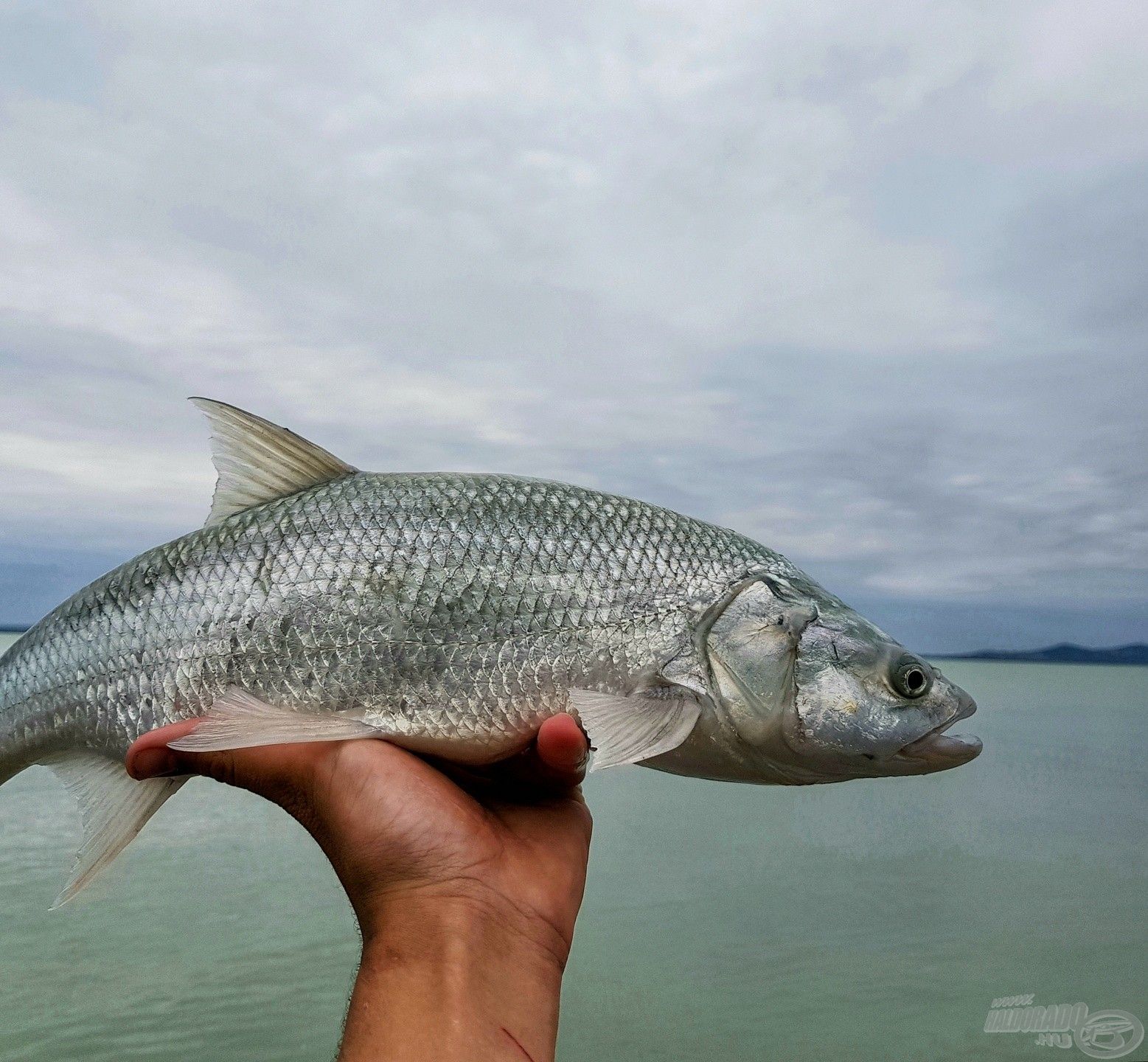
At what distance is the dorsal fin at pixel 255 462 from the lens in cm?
334

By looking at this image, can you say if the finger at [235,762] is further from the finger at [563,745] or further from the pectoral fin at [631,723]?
the pectoral fin at [631,723]

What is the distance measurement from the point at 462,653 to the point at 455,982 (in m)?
1.10

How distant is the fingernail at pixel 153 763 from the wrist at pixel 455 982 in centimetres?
96

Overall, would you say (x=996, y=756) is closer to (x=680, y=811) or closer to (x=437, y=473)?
(x=680, y=811)

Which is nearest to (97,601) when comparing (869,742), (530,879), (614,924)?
(530,879)

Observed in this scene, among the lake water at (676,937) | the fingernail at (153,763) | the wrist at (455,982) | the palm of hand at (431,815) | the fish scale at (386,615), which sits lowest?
the lake water at (676,937)

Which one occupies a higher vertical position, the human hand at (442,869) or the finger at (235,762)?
the finger at (235,762)

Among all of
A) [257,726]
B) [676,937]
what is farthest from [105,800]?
[676,937]

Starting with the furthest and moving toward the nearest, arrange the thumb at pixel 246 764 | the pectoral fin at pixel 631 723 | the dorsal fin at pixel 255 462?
the dorsal fin at pixel 255 462 < the thumb at pixel 246 764 < the pectoral fin at pixel 631 723

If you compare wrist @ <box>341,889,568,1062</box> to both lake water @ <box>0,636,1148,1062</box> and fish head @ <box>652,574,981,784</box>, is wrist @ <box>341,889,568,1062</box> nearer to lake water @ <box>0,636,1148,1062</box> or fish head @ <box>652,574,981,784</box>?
fish head @ <box>652,574,981,784</box>

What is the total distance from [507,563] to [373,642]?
555 mm

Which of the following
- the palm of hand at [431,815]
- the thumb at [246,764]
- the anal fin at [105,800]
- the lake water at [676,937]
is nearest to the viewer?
the palm of hand at [431,815]

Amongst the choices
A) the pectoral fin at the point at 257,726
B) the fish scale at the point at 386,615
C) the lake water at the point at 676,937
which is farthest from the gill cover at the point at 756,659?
the lake water at the point at 676,937

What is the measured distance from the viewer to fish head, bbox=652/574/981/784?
2.93 metres
